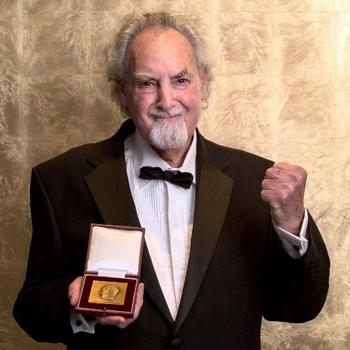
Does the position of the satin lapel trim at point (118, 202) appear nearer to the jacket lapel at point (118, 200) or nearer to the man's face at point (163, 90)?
the jacket lapel at point (118, 200)

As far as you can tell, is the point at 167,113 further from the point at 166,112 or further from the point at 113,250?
the point at 113,250

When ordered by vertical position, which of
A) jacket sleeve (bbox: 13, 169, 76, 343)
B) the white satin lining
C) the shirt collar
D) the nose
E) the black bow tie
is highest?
the nose

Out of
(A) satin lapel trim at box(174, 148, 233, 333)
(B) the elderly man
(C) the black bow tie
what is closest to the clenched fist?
(B) the elderly man

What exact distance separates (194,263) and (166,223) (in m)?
0.21

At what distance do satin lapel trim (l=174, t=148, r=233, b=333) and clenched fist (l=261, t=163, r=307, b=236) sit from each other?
0.79 feet

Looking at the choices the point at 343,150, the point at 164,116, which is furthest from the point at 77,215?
the point at 343,150

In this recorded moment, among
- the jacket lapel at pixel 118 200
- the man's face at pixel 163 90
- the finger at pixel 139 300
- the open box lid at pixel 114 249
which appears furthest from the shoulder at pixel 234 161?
the finger at pixel 139 300

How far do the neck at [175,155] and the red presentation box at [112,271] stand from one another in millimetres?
517

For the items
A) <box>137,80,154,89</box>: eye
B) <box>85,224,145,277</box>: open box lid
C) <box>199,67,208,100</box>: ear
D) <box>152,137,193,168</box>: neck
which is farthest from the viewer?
<box>199,67,208,100</box>: ear

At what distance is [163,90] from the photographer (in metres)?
2.61

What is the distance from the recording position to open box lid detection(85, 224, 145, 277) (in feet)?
7.56

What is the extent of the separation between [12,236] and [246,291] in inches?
62.8

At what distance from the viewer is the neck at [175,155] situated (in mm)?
2779

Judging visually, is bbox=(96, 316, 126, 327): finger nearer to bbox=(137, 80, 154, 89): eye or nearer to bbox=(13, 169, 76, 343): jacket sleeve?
bbox=(13, 169, 76, 343): jacket sleeve
